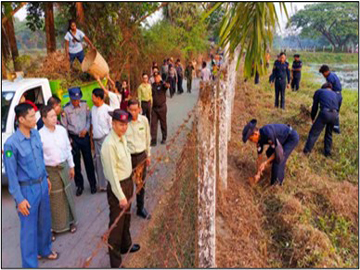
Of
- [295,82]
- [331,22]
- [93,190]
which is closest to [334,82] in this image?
[93,190]

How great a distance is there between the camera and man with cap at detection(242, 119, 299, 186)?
189 inches

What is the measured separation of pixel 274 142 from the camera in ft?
16.0

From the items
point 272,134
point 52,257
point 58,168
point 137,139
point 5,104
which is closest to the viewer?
point 52,257

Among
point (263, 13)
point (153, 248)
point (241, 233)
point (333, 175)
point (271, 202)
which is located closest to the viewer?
point (263, 13)

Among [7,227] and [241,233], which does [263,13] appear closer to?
[241,233]

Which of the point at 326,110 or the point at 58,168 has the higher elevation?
the point at 326,110

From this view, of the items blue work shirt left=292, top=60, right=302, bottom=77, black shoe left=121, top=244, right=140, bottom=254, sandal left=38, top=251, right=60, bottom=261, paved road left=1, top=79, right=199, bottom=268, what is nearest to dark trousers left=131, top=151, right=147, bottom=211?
paved road left=1, top=79, right=199, bottom=268

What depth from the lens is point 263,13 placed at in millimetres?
2227

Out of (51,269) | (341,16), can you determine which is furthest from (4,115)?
(341,16)

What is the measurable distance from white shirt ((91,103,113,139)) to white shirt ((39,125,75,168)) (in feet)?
3.06

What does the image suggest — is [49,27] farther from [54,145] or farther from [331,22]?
[331,22]

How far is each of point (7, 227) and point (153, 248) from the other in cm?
206

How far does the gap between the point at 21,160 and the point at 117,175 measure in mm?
943

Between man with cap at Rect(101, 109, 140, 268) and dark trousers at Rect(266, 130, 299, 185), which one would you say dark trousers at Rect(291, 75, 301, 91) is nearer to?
dark trousers at Rect(266, 130, 299, 185)
